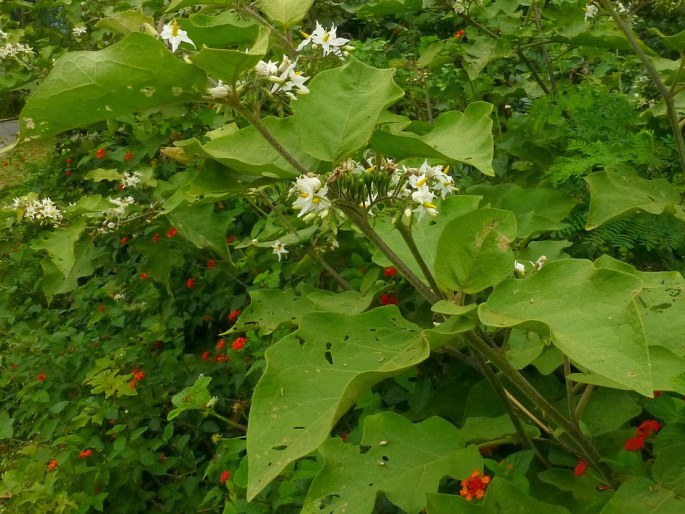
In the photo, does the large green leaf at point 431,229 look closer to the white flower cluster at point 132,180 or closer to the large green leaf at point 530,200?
Answer: the large green leaf at point 530,200

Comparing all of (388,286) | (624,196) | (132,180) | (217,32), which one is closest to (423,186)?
(217,32)

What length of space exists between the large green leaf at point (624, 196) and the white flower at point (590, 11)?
794mm

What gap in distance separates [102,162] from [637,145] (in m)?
4.91

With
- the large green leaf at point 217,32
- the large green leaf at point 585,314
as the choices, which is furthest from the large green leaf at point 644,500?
the large green leaf at point 217,32

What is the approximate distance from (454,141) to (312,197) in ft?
1.12

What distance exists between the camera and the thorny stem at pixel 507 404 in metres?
1.55

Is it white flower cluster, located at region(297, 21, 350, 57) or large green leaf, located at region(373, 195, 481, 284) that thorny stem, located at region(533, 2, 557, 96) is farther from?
large green leaf, located at region(373, 195, 481, 284)

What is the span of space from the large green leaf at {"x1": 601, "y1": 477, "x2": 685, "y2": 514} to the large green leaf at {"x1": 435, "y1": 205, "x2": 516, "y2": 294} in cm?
56

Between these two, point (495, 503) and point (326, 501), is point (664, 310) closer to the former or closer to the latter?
point (495, 503)

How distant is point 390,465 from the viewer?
155 cm

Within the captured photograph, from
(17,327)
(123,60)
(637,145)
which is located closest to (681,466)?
(637,145)

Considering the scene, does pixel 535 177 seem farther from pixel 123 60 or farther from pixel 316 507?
pixel 123 60

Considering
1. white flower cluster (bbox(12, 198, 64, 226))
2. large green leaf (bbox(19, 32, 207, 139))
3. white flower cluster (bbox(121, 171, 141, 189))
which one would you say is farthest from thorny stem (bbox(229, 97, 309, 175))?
white flower cluster (bbox(121, 171, 141, 189))

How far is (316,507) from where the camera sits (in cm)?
145
